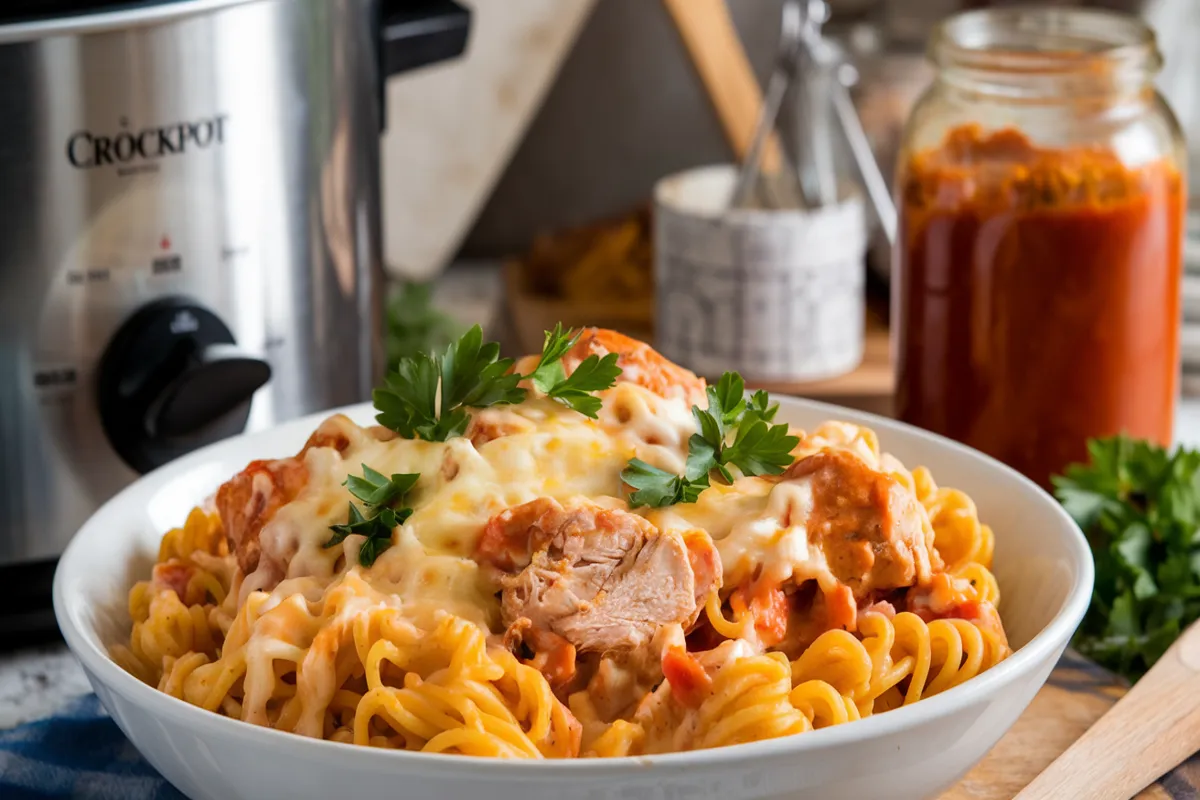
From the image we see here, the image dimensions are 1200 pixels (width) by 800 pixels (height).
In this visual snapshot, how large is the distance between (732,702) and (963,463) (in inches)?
18.9

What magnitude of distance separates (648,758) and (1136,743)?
543 mm

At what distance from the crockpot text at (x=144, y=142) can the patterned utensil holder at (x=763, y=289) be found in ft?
2.72

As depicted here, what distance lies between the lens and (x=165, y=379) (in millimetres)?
1556

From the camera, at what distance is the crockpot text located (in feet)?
4.88

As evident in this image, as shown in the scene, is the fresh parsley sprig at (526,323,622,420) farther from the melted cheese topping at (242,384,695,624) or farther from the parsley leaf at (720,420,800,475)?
the parsley leaf at (720,420,800,475)

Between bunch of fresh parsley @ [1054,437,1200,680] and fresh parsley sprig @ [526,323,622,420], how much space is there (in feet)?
2.02

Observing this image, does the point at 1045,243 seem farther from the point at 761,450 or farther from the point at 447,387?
the point at 447,387

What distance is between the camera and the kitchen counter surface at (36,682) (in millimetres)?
1544

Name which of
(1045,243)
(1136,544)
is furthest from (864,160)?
(1136,544)

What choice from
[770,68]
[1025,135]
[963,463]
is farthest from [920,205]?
[770,68]

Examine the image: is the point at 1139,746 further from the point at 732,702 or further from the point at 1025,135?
the point at 1025,135

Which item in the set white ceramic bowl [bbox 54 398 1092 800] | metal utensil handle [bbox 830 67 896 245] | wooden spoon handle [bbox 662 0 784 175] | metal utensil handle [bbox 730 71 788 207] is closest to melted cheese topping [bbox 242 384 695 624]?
white ceramic bowl [bbox 54 398 1092 800]

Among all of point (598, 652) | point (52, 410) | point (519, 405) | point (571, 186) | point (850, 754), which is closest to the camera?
point (850, 754)

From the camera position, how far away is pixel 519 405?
1.29 m
